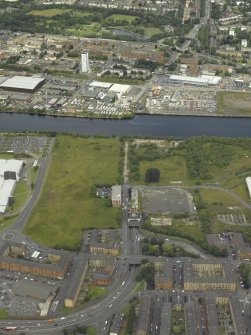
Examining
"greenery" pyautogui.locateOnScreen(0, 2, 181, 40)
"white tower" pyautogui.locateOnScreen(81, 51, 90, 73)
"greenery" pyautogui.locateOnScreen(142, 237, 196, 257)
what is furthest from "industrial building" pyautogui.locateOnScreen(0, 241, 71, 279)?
"greenery" pyautogui.locateOnScreen(0, 2, 181, 40)

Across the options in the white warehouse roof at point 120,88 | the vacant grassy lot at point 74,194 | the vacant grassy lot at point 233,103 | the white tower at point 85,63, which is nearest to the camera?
the vacant grassy lot at point 74,194

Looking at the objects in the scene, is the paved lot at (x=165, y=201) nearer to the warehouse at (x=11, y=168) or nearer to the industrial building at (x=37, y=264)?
the industrial building at (x=37, y=264)

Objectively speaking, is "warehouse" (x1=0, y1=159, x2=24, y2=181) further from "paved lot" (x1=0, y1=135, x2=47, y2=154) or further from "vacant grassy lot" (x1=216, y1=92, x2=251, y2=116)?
"vacant grassy lot" (x1=216, y1=92, x2=251, y2=116)

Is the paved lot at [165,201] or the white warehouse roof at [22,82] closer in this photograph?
the paved lot at [165,201]

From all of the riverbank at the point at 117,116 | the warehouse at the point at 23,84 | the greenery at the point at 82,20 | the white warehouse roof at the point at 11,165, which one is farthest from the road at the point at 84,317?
the greenery at the point at 82,20

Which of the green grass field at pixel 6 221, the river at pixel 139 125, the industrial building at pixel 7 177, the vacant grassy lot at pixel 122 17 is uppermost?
the vacant grassy lot at pixel 122 17

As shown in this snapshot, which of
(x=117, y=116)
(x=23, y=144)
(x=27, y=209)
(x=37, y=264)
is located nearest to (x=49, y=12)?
(x=117, y=116)

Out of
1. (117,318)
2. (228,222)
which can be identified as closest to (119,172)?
(228,222)
